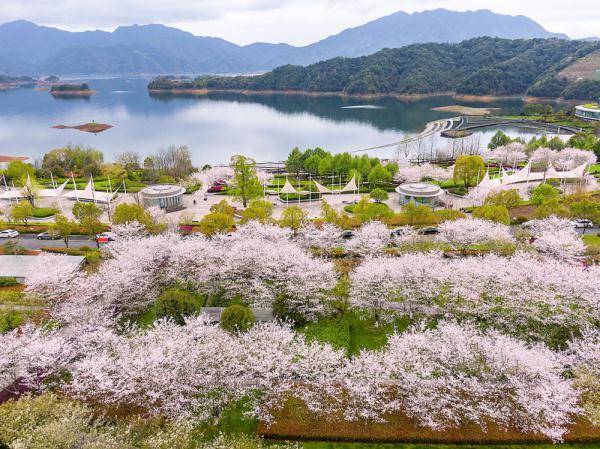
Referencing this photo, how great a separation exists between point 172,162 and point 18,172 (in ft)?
61.2

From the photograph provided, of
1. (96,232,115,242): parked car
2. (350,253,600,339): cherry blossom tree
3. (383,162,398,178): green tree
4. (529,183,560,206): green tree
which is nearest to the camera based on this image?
(350,253,600,339): cherry blossom tree

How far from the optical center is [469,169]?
45.5 meters

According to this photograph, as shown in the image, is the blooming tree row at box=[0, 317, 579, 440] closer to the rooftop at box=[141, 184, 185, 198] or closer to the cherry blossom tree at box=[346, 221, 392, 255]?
the cherry blossom tree at box=[346, 221, 392, 255]

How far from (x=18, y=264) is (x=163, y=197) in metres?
15.7

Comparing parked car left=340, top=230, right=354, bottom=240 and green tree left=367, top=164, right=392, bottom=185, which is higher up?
green tree left=367, top=164, right=392, bottom=185

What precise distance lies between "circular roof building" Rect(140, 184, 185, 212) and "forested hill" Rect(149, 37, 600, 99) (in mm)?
125092

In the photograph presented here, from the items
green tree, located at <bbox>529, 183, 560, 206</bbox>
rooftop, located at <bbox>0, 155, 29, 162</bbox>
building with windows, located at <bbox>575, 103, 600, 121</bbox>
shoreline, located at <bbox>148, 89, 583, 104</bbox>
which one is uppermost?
shoreline, located at <bbox>148, 89, 583, 104</bbox>

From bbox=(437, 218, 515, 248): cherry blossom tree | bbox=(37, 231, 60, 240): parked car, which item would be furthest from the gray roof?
bbox=(437, 218, 515, 248): cherry blossom tree

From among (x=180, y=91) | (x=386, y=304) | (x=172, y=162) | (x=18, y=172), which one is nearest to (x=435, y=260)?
(x=386, y=304)

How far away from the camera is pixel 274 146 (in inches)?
3342

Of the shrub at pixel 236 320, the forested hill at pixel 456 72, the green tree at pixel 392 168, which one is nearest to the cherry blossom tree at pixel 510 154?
the green tree at pixel 392 168

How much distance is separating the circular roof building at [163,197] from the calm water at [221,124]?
98.8 feet

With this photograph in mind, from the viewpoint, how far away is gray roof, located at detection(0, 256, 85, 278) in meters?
27.3

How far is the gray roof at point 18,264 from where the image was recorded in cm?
2734
